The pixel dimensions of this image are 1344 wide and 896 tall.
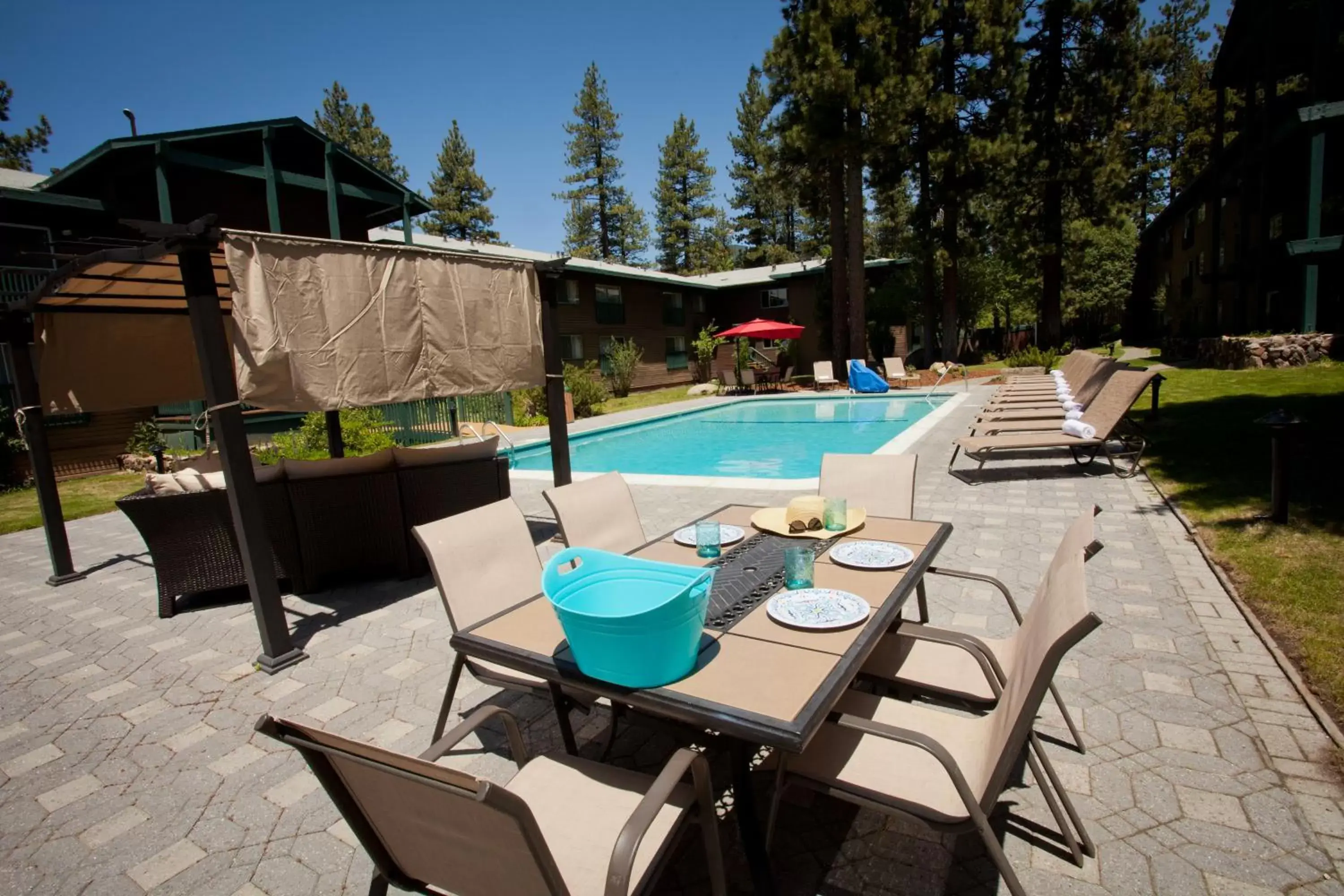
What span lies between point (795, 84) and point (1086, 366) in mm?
14199

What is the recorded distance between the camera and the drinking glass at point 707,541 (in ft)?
9.72

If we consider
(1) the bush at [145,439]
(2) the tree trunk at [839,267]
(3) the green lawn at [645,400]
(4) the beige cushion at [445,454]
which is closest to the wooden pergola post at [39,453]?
(4) the beige cushion at [445,454]

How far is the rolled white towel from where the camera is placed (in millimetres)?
7156

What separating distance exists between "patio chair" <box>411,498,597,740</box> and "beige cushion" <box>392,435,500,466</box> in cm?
257

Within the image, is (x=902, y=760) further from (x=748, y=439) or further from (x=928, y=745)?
(x=748, y=439)

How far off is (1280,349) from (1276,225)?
9796mm

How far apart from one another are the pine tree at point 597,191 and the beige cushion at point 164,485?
3811 centimetres

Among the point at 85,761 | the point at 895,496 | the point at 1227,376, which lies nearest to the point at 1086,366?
the point at 1227,376

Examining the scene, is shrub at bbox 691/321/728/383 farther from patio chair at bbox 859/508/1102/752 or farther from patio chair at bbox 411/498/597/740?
patio chair at bbox 859/508/1102/752

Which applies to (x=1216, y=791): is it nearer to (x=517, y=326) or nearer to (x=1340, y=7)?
(x=517, y=326)

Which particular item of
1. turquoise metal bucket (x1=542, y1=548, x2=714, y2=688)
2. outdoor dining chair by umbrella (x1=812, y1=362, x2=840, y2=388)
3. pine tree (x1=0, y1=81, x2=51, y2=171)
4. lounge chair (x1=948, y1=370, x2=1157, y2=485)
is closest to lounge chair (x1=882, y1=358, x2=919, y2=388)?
outdoor dining chair by umbrella (x1=812, y1=362, x2=840, y2=388)

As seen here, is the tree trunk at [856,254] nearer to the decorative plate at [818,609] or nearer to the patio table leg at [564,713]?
the decorative plate at [818,609]

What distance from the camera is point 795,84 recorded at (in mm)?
20094

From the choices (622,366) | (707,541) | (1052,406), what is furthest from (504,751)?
(622,366)
